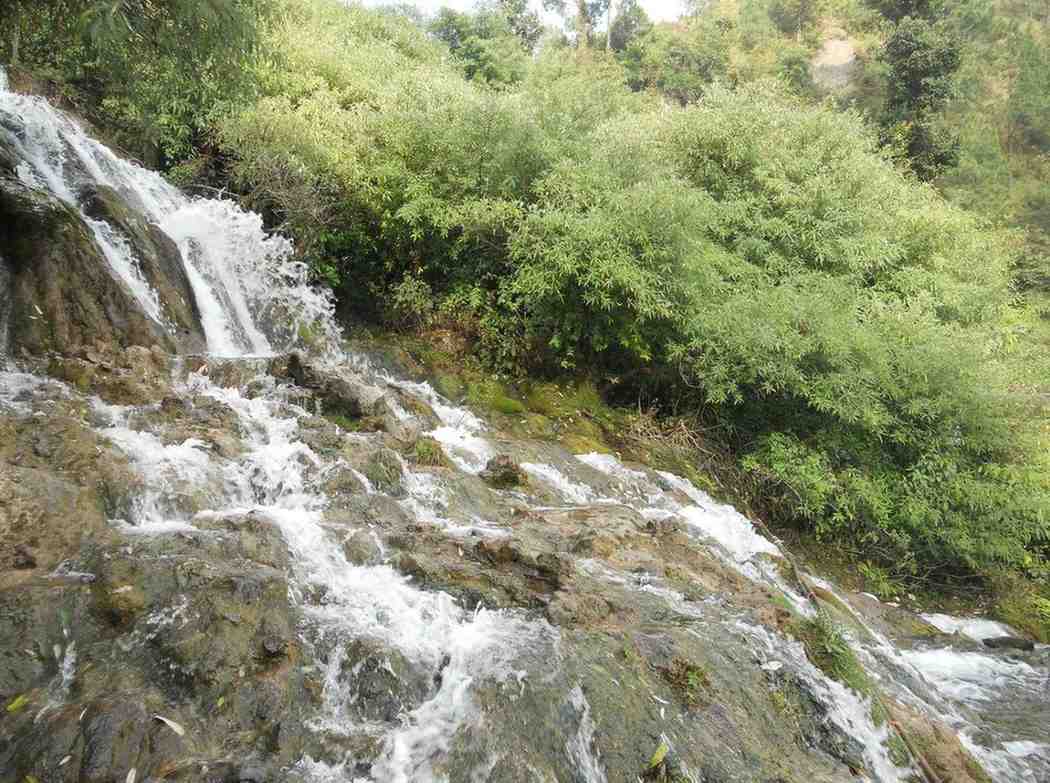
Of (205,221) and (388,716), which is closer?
(388,716)

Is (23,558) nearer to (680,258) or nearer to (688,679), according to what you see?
(688,679)

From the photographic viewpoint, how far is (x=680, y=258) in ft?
34.8

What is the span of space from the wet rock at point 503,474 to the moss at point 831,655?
10.7 feet

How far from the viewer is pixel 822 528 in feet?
32.4

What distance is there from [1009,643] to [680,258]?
6.68 metres

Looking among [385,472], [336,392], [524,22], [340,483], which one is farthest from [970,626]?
[524,22]

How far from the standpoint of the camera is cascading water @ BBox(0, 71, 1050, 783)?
3.68 meters

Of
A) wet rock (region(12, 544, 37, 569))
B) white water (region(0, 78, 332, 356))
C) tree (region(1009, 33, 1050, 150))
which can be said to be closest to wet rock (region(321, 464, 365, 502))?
wet rock (region(12, 544, 37, 569))

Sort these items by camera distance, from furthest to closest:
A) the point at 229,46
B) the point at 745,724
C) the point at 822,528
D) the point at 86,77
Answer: the point at 86,77, the point at 822,528, the point at 229,46, the point at 745,724

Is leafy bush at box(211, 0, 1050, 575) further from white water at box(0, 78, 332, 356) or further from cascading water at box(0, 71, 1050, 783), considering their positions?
cascading water at box(0, 71, 1050, 783)

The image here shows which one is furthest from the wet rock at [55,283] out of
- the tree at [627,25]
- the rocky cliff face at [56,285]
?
the tree at [627,25]

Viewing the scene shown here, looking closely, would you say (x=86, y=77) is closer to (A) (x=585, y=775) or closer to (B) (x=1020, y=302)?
(A) (x=585, y=775)

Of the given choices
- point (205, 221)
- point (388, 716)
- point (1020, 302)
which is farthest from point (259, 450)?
point (1020, 302)

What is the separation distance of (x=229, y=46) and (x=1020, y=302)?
21.3 meters
